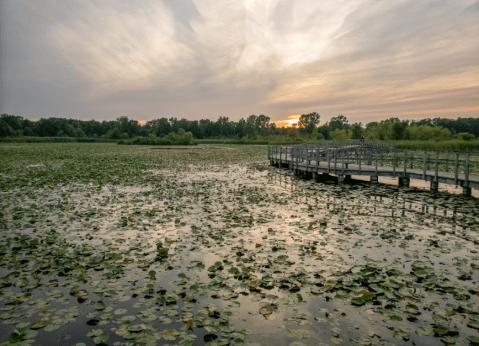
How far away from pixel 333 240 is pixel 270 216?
311 cm

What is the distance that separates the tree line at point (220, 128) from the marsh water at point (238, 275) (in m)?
106

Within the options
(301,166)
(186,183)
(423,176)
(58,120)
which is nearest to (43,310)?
(186,183)

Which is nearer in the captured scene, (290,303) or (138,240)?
(290,303)

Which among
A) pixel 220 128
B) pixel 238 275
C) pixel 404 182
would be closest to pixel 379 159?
pixel 404 182

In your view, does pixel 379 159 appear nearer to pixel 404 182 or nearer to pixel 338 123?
pixel 404 182

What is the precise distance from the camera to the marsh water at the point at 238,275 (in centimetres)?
434

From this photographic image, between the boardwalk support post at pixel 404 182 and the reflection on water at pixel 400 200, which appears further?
the boardwalk support post at pixel 404 182

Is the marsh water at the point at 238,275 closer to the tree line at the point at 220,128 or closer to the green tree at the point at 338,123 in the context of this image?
the tree line at the point at 220,128

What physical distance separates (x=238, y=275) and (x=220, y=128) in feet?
532

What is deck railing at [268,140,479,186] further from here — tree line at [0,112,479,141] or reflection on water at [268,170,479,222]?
tree line at [0,112,479,141]

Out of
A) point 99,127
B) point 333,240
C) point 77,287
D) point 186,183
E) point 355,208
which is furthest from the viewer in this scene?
point 99,127

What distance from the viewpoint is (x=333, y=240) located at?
27.0 ft

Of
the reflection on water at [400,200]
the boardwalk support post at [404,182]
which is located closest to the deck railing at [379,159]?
the boardwalk support post at [404,182]

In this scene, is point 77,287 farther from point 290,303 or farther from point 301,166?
point 301,166
